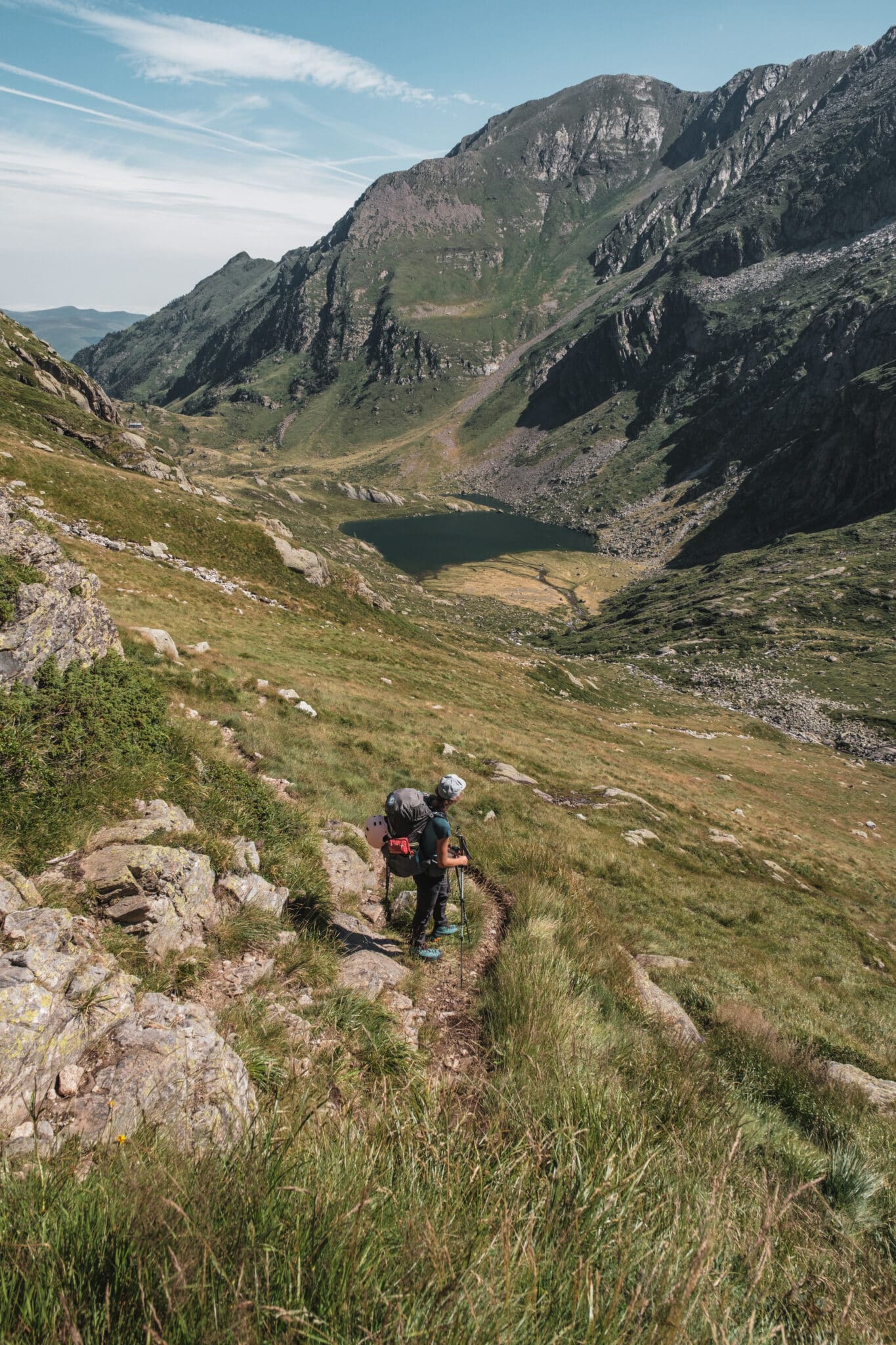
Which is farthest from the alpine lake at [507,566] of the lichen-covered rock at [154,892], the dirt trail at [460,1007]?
the lichen-covered rock at [154,892]

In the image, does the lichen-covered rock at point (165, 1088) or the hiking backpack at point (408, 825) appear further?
the hiking backpack at point (408, 825)

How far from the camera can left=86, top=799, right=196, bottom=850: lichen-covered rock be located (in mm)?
5973

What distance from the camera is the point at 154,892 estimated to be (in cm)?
549

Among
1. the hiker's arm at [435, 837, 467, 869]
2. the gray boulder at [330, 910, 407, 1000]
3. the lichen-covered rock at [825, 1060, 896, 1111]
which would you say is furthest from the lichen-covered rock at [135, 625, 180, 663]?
the lichen-covered rock at [825, 1060, 896, 1111]

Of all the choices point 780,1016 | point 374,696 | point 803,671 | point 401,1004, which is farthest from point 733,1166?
point 803,671

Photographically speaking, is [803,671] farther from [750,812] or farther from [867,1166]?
[867,1166]

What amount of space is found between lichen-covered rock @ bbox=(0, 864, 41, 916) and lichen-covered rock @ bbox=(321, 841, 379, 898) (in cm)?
399

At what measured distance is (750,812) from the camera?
31938 millimetres

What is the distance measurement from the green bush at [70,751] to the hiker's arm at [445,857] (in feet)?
12.4

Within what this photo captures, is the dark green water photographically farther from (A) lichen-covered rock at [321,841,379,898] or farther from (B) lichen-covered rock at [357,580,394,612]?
(A) lichen-covered rock at [321,841,379,898]

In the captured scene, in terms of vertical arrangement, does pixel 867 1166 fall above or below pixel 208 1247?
below

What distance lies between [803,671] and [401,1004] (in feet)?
293

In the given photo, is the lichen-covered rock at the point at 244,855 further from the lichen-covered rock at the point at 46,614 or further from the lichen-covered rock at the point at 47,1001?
the lichen-covered rock at the point at 46,614

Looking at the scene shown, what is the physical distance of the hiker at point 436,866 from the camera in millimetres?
7168
